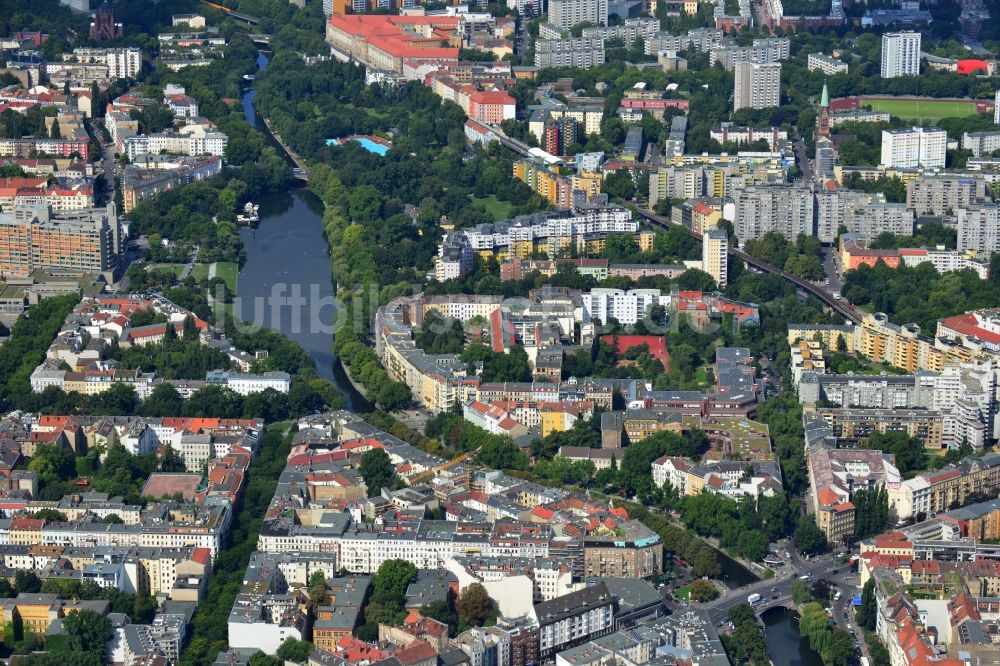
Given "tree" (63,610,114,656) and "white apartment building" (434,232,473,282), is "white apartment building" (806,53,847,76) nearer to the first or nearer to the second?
"white apartment building" (434,232,473,282)

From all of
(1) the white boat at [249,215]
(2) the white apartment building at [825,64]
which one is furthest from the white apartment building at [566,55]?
(1) the white boat at [249,215]

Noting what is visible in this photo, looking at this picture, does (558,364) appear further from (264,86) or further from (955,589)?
(264,86)

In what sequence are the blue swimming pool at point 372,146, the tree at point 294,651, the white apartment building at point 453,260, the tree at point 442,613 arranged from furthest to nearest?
the blue swimming pool at point 372,146
the white apartment building at point 453,260
the tree at point 442,613
the tree at point 294,651

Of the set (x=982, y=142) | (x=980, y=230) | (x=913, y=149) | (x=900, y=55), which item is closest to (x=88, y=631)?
(x=980, y=230)

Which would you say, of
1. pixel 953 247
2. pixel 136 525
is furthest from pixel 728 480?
pixel 953 247

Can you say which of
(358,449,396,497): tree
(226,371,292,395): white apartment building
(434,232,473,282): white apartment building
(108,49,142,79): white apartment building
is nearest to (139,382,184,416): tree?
(226,371,292,395): white apartment building

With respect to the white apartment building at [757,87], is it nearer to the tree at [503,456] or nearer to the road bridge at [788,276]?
the road bridge at [788,276]

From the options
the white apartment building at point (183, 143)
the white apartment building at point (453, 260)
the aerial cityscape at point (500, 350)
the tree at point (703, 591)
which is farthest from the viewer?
the white apartment building at point (183, 143)
